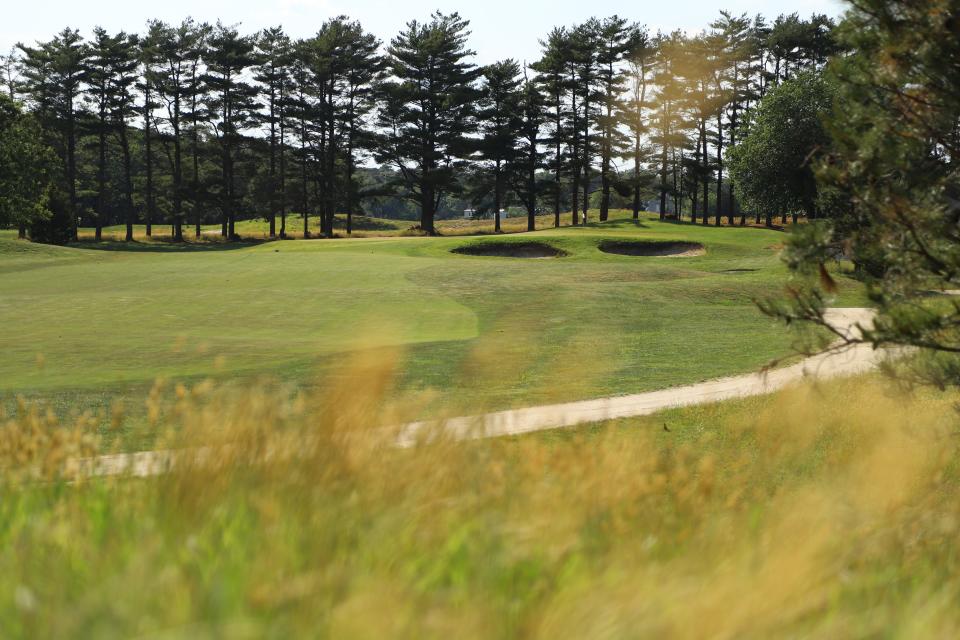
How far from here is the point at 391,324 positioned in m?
23.6

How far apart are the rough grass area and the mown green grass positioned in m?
1.03

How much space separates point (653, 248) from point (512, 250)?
9211 millimetres

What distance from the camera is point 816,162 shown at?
9047 millimetres

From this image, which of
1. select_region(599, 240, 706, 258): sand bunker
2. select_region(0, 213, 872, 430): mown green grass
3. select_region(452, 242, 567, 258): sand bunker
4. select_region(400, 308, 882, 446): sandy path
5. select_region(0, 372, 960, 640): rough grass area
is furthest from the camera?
select_region(599, 240, 706, 258): sand bunker

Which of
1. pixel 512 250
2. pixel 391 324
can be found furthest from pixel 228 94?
pixel 391 324

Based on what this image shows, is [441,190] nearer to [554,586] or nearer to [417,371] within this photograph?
[417,371]

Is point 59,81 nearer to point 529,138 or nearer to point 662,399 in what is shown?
point 529,138

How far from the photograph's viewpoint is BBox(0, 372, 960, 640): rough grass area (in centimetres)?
270

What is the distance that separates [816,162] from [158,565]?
790cm

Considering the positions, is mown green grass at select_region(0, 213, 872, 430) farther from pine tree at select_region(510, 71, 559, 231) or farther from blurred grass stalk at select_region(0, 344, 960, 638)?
pine tree at select_region(510, 71, 559, 231)

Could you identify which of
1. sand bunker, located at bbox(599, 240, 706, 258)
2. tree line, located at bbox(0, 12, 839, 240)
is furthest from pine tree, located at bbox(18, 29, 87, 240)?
sand bunker, located at bbox(599, 240, 706, 258)

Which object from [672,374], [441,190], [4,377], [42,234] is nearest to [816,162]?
[672,374]

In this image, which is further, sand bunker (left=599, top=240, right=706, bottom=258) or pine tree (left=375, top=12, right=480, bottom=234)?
pine tree (left=375, top=12, right=480, bottom=234)

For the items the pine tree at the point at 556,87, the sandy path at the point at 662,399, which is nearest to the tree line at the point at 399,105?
the pine tree at the point at 556,87
